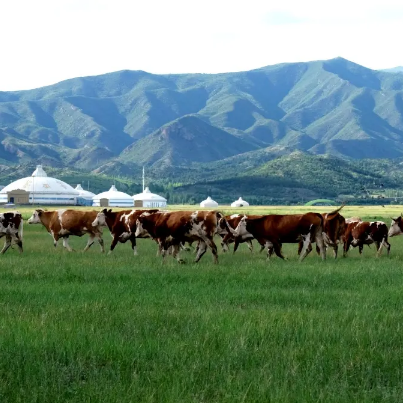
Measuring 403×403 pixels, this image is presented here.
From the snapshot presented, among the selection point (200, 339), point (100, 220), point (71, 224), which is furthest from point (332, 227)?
point (200, 339)

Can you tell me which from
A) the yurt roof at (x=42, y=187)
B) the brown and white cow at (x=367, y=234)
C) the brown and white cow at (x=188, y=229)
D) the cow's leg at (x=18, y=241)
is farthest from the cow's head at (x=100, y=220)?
the yurt roof at (x=42, y=187)

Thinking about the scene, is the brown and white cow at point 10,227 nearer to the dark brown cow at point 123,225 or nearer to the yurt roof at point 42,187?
the dark brown cow at point 123,225

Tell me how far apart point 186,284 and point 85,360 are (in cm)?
850

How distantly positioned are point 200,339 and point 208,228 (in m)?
14.5

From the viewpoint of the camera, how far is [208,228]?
85.8ft

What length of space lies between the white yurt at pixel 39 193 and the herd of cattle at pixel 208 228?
156 meters

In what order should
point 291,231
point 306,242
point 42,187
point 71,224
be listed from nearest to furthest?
point 306,242 < point 291,231 < point 71,224 < point 42,187

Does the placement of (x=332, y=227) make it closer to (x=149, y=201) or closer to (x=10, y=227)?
(x=10, y=227)

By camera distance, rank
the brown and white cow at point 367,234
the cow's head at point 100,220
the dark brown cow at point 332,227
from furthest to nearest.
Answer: the cow's head at point 100,220
the brown and white cow at point 367,234
the dark brown cow at point 332,227

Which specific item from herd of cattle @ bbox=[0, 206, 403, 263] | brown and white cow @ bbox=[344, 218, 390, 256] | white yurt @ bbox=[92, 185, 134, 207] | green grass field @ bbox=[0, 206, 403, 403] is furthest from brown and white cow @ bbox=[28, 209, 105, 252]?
white yurt @ bbox=[92, 185, 134, 207]

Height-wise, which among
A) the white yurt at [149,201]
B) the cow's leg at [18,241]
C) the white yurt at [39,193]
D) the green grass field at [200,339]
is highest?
the green grass field at [200,339]

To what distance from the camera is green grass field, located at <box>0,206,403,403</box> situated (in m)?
9.16

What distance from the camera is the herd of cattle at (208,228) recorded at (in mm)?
26375

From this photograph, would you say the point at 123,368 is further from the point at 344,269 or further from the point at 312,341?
the point at 344,269
